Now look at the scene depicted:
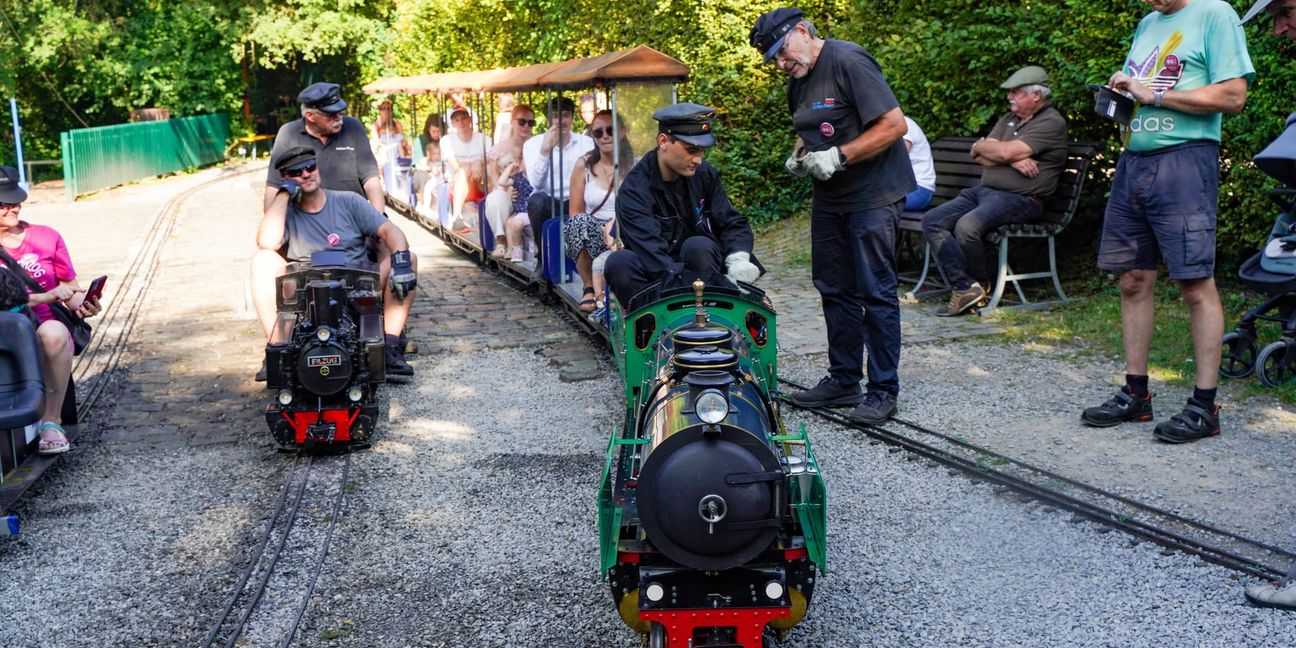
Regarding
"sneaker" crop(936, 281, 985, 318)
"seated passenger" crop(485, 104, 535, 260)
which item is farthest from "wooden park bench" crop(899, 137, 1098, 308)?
"seated passenger" crop(485, 104, 535, 260)

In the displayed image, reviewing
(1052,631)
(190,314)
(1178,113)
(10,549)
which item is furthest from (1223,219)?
(190,314)

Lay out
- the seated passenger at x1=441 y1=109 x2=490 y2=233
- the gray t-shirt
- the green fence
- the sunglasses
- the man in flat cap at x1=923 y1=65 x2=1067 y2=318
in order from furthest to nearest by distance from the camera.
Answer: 1. the green fence
2. the seated passenger at x1=441 y1=109 x2=490 y2=233
3. the man in flat cap at x1=923 y1=65 x2=1067 y2=318
4. the gray t-shirt
5. the sunglasses

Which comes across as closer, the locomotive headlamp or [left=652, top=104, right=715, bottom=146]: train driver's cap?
the locomotive headlamp

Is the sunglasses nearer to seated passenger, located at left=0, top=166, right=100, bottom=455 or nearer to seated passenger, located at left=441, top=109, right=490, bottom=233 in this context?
seated passenger, located at left=0, top=166, right=100, bottom=455

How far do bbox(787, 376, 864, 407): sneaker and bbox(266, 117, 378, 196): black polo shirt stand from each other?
374cm

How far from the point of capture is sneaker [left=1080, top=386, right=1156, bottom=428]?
5898 mm

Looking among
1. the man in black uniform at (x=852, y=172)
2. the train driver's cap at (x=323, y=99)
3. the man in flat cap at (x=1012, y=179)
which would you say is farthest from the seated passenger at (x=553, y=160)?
the man in black uniform at (x=852, y=172)

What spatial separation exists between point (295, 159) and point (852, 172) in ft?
11.1

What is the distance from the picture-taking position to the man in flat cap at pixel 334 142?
836 centimetres

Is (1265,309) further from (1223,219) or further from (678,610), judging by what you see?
(678,610)

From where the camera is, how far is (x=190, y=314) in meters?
10.1

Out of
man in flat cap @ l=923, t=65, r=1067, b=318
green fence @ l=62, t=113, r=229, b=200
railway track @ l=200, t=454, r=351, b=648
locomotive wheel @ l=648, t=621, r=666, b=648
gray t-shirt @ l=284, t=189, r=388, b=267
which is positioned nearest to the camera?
locomotive wheel @ l=648, t=621, r=666, b=648

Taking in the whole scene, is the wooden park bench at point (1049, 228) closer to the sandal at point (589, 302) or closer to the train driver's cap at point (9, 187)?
the sandal at point (589, 302)

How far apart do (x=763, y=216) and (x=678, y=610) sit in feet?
33.7
